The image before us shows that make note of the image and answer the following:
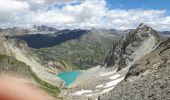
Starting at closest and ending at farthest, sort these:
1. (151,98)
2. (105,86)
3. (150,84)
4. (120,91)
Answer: (151,98) < (150,84) < (120,91) < (105,86)

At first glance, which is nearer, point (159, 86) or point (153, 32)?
point (159, 86)

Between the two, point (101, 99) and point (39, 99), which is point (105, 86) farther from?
point (39, 99)

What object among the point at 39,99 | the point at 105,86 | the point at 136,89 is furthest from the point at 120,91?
the point at 105,86

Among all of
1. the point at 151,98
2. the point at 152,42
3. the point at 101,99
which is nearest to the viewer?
the point at 151,98

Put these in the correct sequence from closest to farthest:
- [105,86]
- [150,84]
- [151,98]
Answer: [151,98] → [150,84] → [105,86]

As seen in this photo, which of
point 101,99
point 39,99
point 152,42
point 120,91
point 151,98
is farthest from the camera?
point 152,42

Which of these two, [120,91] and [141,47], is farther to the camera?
[141,47]

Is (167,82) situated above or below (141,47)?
below

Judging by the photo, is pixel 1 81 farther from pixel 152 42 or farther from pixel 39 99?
pixel 152 42

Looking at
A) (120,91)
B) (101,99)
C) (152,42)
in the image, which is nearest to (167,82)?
(120,91)
